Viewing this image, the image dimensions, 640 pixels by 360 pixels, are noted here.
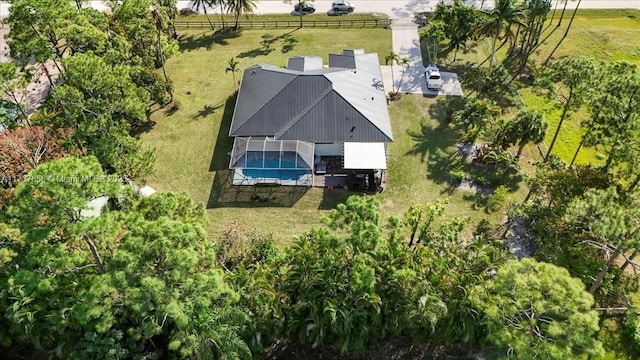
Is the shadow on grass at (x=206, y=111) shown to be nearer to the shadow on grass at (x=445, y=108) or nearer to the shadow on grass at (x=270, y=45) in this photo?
the shadow on grass at (x=270, y=45)

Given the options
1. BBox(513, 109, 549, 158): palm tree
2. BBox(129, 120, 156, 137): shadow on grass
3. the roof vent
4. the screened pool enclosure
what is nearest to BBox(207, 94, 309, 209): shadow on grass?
the screened pool enclosure

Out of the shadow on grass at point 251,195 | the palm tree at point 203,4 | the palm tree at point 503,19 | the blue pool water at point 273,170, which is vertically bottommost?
the shadow on grass at point 251,195

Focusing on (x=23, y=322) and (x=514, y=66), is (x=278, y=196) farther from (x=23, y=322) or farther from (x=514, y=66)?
(x=514, y=66)

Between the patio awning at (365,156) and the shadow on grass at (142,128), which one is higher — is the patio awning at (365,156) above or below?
above

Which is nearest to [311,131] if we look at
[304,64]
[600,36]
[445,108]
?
[304,64]

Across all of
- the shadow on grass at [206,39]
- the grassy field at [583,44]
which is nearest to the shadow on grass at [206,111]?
the shadow on grass at [206,39]

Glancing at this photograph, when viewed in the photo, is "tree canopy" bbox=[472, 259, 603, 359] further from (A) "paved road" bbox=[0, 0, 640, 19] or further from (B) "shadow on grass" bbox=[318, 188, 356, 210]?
(A) "paved road" bbox=[0, 0, 640, 19]

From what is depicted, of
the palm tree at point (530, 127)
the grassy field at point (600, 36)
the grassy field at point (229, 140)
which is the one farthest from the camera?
the grassy field at point (600, 36)

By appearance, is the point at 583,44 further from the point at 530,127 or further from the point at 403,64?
the point at 530,127
